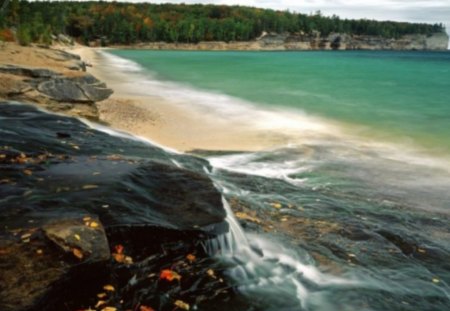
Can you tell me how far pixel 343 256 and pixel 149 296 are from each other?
321 centimetres

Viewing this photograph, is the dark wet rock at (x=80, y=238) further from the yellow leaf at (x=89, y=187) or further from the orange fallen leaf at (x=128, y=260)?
the yellow leaf at (x=89, y=187)

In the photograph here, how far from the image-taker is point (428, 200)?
10.8m

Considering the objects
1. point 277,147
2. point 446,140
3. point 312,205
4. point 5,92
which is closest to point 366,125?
point 446,140

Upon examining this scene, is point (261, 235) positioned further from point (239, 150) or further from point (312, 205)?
point (239, 150)

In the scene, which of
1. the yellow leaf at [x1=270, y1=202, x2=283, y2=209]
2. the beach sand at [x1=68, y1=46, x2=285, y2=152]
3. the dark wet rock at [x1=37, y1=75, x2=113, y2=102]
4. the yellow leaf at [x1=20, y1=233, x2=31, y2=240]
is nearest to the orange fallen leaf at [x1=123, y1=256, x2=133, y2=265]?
the yellow leaf at [x1=20, y1=233, x2=31, y2=240]

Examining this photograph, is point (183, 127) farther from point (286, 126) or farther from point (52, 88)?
point (52, 88)

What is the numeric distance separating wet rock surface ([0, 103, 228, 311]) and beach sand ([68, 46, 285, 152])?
281 inches

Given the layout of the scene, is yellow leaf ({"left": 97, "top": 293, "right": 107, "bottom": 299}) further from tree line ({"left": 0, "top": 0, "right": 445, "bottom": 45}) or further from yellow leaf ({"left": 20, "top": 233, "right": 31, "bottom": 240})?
tree line ({"left": 0, "top": 0, "right": 445, "bottom": 45})

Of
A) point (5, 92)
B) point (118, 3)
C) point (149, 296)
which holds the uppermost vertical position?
point (118, 3)

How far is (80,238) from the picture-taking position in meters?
4.77

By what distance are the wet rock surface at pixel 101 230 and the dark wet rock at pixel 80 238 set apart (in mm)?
10

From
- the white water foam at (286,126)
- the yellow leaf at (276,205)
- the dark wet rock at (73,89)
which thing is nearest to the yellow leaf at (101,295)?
the yellow leaf at (276,205)

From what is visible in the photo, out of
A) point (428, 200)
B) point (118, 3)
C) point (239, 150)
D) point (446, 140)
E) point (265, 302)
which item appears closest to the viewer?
point (265, 302)

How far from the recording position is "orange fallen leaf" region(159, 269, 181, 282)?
5.32 m
